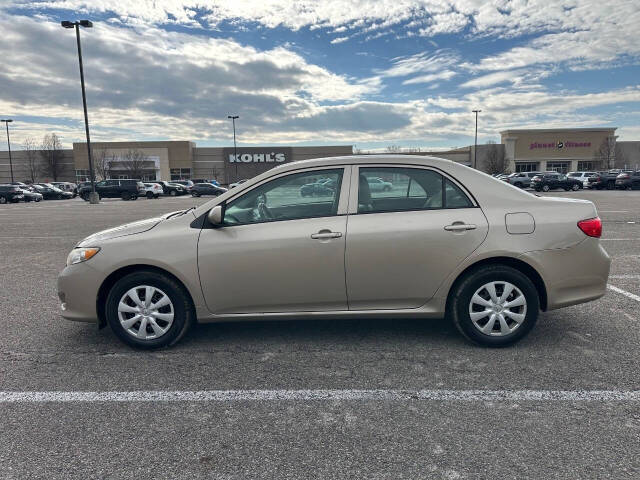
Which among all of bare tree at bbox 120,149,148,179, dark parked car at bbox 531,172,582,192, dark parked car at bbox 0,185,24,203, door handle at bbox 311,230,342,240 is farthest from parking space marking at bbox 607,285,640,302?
bare tree at bbox 120,149,148,179

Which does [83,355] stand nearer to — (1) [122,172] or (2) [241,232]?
(2) [241,232]

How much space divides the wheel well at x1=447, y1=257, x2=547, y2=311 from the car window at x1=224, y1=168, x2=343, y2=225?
1.21 m

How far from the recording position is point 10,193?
3412 cm

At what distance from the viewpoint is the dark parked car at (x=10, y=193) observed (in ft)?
112

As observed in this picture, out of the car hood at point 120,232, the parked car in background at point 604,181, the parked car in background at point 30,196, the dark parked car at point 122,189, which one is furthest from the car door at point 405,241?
the parked car in background at point 604,181

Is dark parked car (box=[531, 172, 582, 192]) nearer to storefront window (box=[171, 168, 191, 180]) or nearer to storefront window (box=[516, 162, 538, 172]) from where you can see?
storefront window (box=[516, 162, 538, 172])

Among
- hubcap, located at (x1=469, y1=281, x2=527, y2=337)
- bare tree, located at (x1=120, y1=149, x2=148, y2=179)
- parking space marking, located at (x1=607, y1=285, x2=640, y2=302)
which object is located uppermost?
bare tree, located at (x1=120, y1=149, x2=148, y2=179)

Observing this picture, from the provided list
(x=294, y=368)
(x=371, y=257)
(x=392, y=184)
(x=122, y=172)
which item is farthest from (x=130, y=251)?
(x=122, y=172)

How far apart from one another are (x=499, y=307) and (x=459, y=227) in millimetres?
758

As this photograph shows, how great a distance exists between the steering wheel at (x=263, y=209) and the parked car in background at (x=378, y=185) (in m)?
0.89

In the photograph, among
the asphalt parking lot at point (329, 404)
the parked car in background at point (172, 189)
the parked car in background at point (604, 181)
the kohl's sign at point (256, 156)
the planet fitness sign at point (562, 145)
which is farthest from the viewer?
the kohl's sign at point (256, 156)

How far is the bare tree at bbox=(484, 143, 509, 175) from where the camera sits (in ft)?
238

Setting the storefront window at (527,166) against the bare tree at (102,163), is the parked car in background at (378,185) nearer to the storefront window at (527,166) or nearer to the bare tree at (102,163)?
the bare tree at (102,163)

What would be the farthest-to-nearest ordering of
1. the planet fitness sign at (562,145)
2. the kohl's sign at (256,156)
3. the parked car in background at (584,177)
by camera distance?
the kohl's sign at (256,156)
the planet fitness sign at (562,145)
the parked car in background at (584,177)
